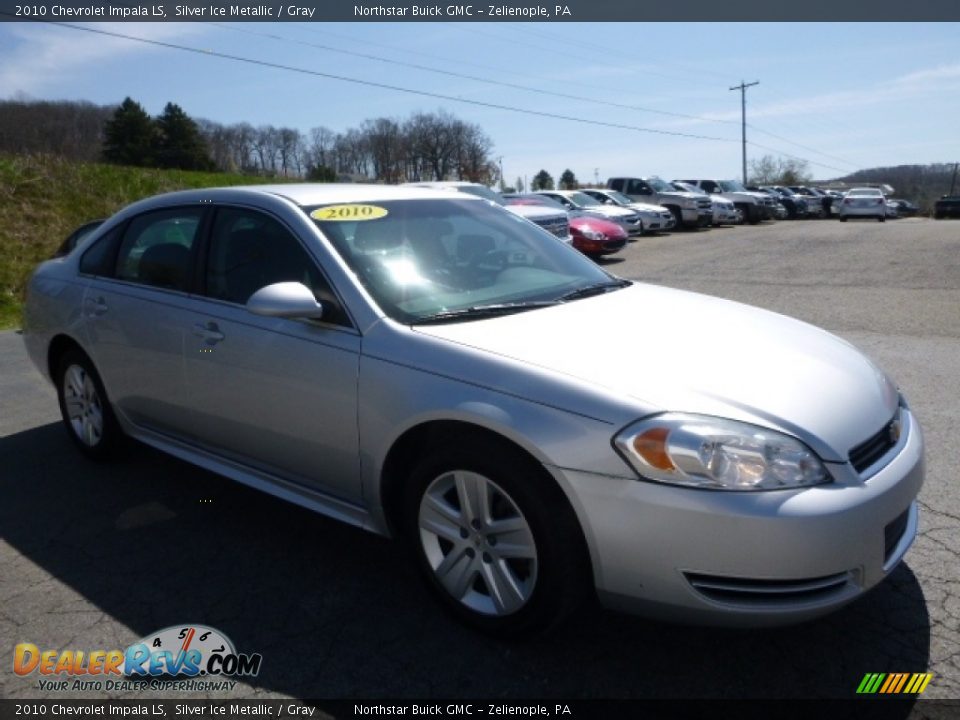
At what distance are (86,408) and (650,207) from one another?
21.3m

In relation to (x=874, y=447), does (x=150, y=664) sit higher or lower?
lower

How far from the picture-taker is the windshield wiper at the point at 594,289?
3454 millimetres

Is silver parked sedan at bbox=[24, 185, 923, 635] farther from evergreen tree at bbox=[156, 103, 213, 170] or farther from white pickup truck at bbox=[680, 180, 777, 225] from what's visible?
evergreen tree at bbox=[156, 103, 213, 170]

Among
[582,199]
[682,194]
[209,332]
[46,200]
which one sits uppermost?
[682,194]

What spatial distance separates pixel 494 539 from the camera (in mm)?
2662

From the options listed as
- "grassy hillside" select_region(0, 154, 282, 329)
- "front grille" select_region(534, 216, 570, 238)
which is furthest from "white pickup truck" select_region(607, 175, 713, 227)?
"grassy hillside" select_region(0, 154, 282, 329)

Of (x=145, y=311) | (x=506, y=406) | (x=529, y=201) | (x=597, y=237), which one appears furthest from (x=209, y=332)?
(x=529, y=201)

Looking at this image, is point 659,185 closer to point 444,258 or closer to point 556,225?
point 556,225

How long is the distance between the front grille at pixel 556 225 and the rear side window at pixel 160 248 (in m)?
10.3

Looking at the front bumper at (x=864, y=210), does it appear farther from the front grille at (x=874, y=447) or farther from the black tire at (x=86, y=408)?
the black tire at (x=86, y=408)

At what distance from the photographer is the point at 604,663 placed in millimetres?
2602

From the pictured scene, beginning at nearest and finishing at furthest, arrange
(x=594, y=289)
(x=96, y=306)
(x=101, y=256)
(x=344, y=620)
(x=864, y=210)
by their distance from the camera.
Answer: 1. (x=344, y=620)
2. (x=594, y=289)
3. (x=96, y=306)
4. (x=101, y=256)
5. (x=864, y=210)

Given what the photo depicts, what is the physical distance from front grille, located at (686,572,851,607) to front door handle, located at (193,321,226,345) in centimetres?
229

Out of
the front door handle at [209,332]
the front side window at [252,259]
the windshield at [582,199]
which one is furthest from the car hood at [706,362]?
the windshield at [582,199]
